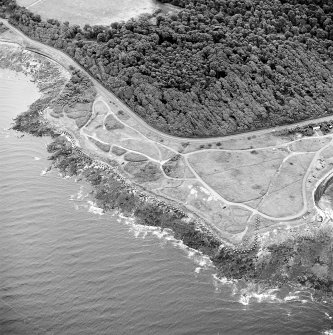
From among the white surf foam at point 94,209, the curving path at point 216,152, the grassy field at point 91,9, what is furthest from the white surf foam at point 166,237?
the grassy field at point 91,9

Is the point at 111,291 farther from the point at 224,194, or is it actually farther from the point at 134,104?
the point at 134,104

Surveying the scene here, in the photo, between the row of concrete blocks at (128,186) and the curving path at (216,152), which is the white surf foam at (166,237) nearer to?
the row of concrete blocks at (128,186)

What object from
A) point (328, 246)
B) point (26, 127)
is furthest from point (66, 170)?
point (328, 246)

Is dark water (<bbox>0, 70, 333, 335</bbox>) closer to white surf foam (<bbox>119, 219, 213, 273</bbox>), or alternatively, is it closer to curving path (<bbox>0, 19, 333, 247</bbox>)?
white surf foam (<bbox>119, 219, 213, 273</bbox>)

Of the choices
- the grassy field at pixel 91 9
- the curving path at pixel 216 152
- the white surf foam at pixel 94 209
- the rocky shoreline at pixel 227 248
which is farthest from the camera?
the grassy field at pixel 91 9

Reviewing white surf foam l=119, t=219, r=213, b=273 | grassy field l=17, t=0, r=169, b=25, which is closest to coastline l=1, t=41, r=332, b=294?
white surf foam l=119, t=219, r=213, b=273

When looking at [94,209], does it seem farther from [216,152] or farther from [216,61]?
[216,61]

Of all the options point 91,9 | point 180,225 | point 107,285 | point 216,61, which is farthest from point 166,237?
point 91,9
